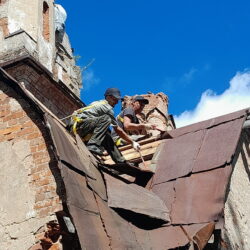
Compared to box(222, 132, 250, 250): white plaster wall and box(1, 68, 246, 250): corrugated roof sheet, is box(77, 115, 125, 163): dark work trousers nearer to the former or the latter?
box(1, 68, 246, 250): corrugated roof sheet

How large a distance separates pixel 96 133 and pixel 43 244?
2.55m

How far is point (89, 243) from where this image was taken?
4.37 meters

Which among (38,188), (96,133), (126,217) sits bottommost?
(126,217)

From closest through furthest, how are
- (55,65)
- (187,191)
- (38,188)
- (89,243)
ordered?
(89,243)
(38,188)
(187,191)
(55,65)

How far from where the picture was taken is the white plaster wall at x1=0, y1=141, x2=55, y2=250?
4961mm

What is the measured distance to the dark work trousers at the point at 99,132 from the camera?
7.07 m

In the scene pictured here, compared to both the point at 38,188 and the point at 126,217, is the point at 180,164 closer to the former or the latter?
the point at 126,217

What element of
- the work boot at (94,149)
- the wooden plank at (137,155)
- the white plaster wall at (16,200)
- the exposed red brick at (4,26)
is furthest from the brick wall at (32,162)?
the exposed red brick at (4,26)

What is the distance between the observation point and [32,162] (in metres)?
5.50

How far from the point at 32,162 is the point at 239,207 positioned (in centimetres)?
305

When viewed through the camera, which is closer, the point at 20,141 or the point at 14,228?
the point at 14,228

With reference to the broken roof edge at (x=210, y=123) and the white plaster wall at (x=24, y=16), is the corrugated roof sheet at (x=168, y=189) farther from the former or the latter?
the white plaster wall at (x=24, y=16)

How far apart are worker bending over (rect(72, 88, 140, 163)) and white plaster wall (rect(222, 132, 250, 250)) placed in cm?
155

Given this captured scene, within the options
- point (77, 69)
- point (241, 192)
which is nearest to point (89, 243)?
point (241, 192)
